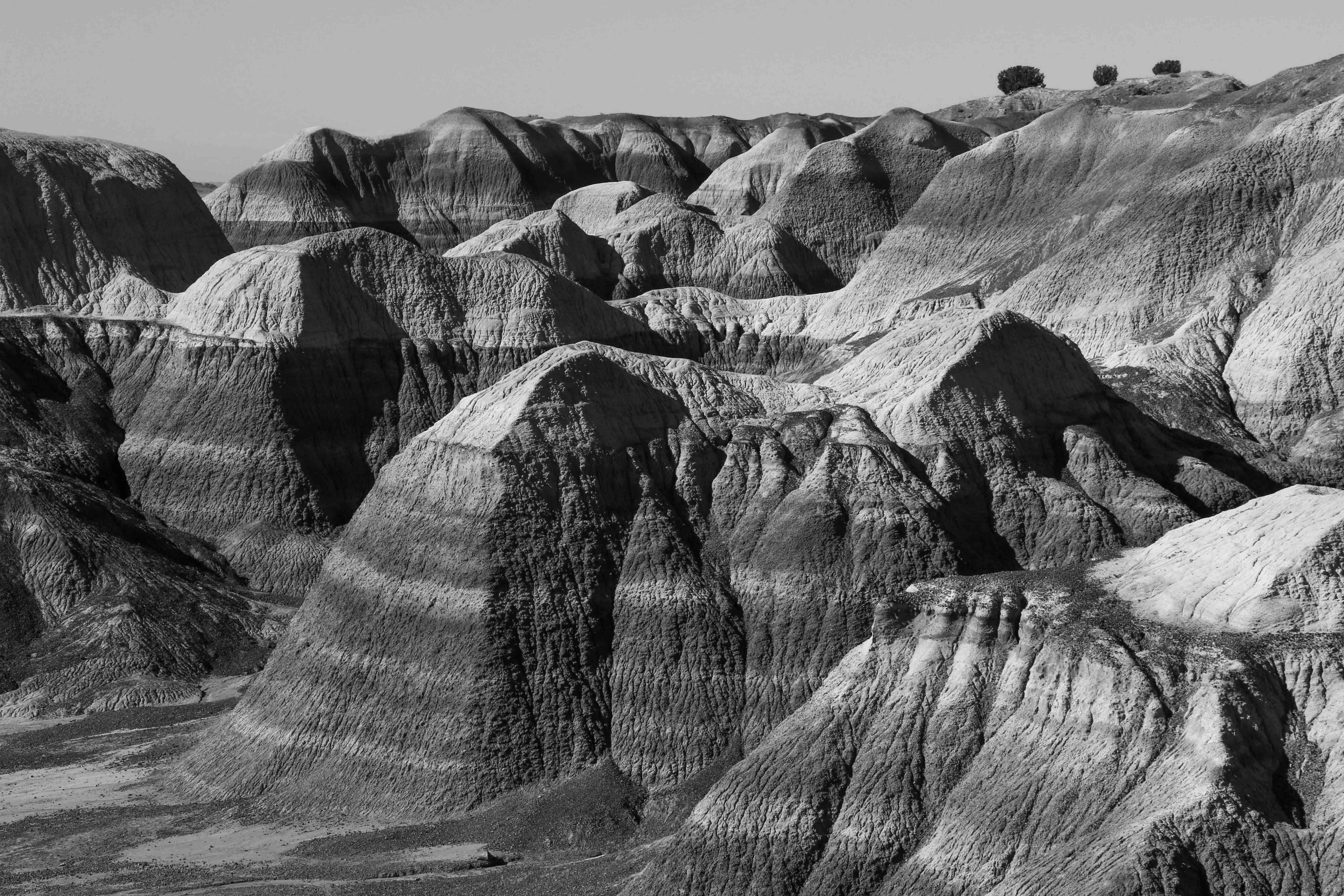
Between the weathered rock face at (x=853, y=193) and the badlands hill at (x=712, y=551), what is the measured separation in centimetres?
1223

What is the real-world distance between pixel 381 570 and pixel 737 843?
10.7 meters

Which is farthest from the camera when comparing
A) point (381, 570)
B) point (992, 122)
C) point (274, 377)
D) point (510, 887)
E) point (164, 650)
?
point (992, 122)

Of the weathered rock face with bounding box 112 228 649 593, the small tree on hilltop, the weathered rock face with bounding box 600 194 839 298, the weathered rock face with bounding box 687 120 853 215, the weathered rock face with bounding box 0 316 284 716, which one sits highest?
the small tree on hilltop

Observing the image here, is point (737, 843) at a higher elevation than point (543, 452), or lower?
lower

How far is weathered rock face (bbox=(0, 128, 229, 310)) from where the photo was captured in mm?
61969

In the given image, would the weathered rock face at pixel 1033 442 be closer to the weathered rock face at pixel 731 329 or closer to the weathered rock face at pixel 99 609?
the weathered rock face at pixel 99 609

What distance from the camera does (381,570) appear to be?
32312 mm

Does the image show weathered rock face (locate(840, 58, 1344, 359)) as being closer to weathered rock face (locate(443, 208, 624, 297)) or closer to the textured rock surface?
weathered rock face (locate(443, 208, 624, 297))

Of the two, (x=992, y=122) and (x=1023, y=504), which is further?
(x=992, y=122)

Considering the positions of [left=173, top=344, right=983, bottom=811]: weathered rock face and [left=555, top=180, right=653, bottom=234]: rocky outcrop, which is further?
[left=555, top=180, right=653, bottom=234]: rocky outcrop

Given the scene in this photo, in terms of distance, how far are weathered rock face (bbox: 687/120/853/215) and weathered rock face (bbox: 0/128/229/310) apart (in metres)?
33.1

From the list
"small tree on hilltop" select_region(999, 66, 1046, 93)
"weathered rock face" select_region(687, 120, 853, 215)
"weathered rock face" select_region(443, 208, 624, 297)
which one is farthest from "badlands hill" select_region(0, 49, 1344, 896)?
"small tree on hilltop" select_region(999, 66, 1046, 93)

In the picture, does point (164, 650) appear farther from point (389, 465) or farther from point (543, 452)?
point (543, 452)

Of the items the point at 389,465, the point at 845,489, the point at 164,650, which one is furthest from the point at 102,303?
the point at 845,489
